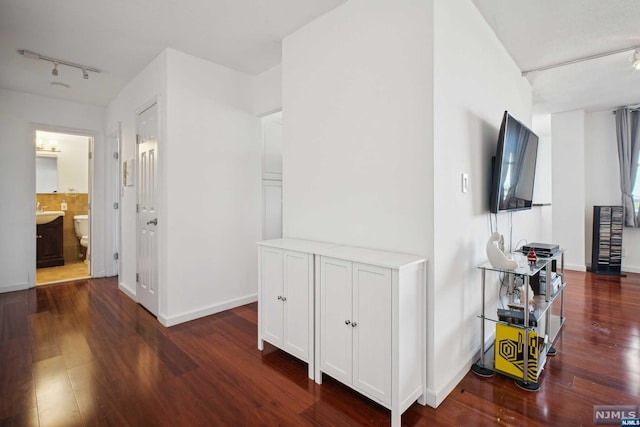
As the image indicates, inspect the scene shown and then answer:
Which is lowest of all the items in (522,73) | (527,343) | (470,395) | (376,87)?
(470,395)

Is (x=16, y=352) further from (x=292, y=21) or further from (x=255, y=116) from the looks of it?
(x=292, y=21)

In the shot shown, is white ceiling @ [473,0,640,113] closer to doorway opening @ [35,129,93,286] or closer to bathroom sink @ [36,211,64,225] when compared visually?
doorway opening @ [35,129,93,286]

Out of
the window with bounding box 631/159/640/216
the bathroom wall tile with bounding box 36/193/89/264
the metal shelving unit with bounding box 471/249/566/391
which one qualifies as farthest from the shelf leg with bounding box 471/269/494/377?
the bathroom wall tile with bounding box 36/193/89/264

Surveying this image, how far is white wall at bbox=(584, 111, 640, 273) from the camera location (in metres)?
4.86

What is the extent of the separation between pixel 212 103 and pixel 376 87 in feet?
6.48

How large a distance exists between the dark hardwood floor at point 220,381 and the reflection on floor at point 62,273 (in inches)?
63.8

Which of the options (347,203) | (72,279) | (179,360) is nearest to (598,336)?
(347,203)

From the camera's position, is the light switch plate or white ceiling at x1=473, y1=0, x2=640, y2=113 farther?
white ceiling at x1=473, y1=0, x2=640, y2=113

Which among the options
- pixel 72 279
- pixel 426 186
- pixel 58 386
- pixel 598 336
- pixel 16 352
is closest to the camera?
pixel 426 186

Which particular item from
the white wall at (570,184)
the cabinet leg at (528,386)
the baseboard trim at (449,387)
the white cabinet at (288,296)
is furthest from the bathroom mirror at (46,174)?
the white wall at (570,184)

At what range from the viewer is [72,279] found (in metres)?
4.53

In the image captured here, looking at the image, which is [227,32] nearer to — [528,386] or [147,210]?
[147,210]

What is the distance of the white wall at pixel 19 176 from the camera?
3.98m

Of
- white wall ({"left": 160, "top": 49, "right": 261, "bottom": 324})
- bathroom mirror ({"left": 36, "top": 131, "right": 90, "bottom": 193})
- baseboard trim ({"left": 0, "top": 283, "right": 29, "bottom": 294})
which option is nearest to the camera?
white wall ({"left": 160, "top": 49, "right": 261, "bottom": 324})
